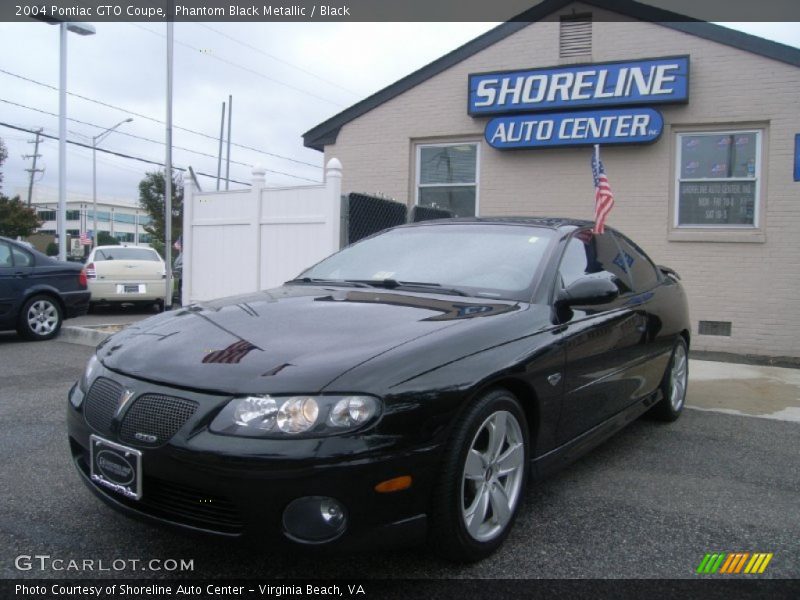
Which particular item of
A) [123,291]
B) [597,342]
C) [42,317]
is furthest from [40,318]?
[597,342]

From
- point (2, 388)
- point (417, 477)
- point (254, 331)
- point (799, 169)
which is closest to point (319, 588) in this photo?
point (417, 477)

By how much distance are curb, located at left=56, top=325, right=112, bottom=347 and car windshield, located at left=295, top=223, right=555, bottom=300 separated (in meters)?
5.65

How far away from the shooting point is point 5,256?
9023 mm

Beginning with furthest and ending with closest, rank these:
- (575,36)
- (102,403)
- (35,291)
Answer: (575,36) < (35,291) < (102,403)

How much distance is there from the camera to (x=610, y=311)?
388cm

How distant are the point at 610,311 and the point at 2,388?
5.08 m

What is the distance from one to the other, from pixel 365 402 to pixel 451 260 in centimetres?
165

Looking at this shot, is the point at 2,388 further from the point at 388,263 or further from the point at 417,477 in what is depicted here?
the point at 417,477

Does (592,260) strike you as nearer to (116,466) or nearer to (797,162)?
(116,466)

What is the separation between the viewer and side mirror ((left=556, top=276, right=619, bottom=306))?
336 cm

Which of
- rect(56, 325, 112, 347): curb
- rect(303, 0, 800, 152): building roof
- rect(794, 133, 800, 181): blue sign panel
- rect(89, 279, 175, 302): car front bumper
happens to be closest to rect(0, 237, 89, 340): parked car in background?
rect(56, 325, 112, 347): curb

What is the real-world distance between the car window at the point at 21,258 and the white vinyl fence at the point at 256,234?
6.58ft

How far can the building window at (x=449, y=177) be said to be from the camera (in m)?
10.4

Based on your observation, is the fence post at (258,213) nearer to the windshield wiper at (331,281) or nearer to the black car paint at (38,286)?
the black car paint at (38,286)
